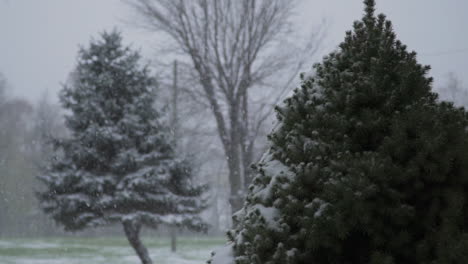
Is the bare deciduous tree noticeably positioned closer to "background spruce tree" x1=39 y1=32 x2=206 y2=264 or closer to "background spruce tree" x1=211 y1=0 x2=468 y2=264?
"background spruce tree" x1=39 y1=32 x2=206 y2=264

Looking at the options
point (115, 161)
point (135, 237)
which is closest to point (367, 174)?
point (115, 161)

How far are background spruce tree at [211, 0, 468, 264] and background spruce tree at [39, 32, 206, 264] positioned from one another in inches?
330

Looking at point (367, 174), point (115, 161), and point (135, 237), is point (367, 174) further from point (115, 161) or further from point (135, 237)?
point (135, 237)

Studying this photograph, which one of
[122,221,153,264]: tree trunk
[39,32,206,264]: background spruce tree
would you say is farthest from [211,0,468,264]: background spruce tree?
[122,221,153,264]: tree trunk

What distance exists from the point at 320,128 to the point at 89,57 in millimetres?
10348

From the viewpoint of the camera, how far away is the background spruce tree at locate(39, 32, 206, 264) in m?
11.4

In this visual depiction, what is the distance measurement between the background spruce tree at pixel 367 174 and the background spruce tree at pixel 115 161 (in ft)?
27.5

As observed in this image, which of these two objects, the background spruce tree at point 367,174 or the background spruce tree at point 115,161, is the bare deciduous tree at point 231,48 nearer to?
the background spruce tree at point 115,161

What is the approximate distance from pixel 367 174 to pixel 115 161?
9573 millimetres

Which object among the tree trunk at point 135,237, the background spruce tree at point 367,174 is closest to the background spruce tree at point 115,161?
the tree trunk at point 135,237

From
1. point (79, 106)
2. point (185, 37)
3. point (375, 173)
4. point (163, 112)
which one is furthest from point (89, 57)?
point (375, 173)

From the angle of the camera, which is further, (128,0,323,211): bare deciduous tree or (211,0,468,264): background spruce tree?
(128,0,323,211): bare deciduous tree

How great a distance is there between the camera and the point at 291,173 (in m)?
3.16

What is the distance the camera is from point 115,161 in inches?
458
